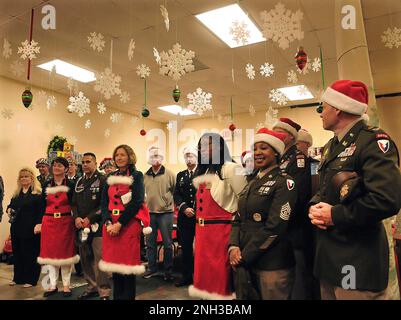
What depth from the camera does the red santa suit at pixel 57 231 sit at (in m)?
3.35

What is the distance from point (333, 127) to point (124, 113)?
24.6 ft

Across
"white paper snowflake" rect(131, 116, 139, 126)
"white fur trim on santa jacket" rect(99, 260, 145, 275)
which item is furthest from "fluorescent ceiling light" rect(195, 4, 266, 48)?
"white paper snowflake" rect(131, 116, 139, 126)

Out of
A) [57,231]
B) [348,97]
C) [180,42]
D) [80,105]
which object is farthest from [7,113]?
[348,97]

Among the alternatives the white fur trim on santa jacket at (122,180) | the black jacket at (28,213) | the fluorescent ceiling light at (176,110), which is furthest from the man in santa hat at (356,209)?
the fluorescent ceiling light at (176,110)

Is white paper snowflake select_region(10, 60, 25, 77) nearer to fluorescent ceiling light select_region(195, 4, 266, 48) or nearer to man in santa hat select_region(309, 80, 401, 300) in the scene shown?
fluorescent ceiling light select_region(195, 4, 266, 48)

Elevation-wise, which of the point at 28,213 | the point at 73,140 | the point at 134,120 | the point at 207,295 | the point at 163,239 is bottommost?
the point at 207,295

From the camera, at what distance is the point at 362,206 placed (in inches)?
51.3

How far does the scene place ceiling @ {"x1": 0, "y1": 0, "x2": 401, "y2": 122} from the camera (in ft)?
12.2

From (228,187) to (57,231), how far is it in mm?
2077

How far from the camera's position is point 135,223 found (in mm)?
2791

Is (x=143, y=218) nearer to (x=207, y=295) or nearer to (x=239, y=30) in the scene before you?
(x=207, y=295)

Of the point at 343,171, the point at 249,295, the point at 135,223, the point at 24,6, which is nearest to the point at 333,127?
the point at 343,171

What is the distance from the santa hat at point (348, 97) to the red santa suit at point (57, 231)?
2.87 meters

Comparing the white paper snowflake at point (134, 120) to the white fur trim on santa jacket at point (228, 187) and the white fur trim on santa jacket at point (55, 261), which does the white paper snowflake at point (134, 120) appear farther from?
the white fur trim on santa jacket at point (228, 187)
